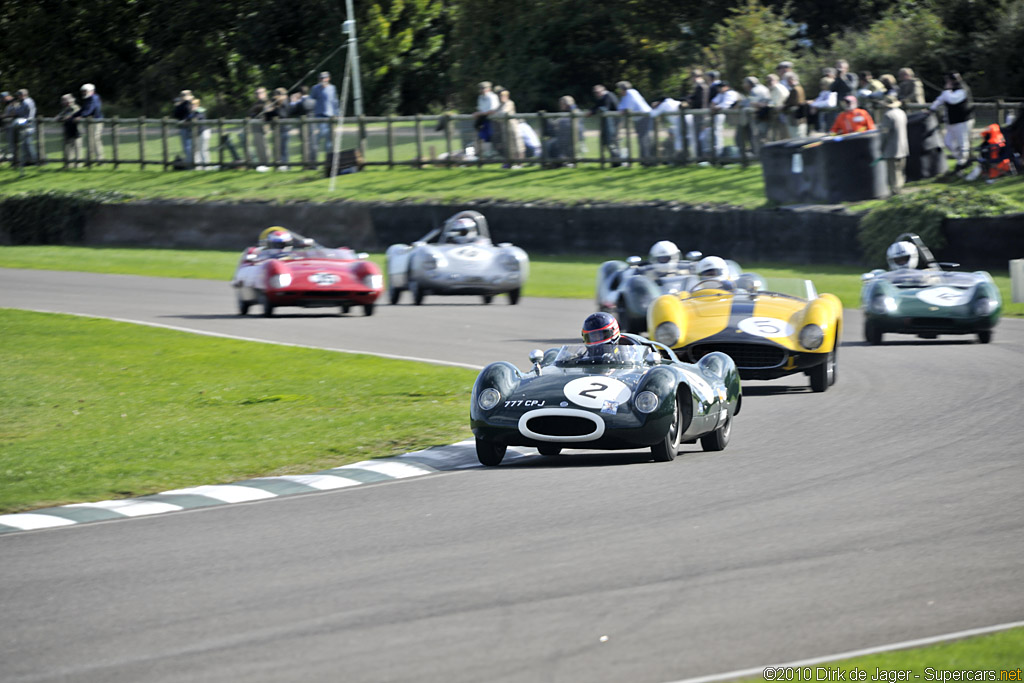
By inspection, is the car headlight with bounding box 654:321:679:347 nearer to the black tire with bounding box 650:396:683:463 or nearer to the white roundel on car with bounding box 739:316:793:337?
the white roundel on car with bounding box 739:316:793:337

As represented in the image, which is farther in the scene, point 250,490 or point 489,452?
point 489,452

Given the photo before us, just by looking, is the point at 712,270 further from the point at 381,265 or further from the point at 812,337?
the point at 381,265

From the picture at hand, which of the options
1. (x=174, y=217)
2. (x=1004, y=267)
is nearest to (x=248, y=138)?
(x=174, y=217)

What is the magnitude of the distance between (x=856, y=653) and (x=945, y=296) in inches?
467

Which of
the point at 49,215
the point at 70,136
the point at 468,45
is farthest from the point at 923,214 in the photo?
the point at 70,136

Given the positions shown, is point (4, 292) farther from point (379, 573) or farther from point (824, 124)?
point (379, 573)

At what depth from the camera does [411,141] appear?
113 feet

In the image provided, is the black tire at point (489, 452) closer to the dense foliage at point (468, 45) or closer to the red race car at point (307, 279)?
the red race car at point (307, 279)

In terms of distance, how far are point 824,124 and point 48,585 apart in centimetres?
2248

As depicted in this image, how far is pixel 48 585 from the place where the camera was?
6695 mm

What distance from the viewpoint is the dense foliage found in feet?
120

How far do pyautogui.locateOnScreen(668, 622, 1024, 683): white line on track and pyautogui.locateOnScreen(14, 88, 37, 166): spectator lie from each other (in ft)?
117

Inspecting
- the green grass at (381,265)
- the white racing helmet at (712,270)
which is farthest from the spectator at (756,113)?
the white racing helmet at (712,270)

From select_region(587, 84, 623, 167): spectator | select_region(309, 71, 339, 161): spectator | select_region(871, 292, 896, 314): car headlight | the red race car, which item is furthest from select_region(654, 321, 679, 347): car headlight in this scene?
select_region(309, 71, 339, 161): spectator
